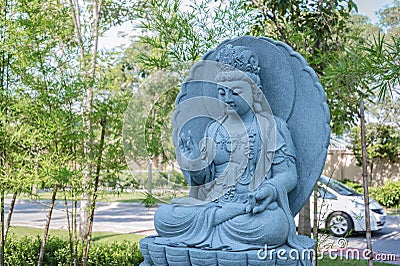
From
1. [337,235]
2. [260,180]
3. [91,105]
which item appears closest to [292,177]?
[260,180]

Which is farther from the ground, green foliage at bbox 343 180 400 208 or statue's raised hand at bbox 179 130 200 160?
statue's raised hand at bbox 179 130 200 160

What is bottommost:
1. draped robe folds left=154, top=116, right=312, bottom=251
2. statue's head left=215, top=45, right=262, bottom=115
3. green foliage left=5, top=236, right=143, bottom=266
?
green foliage left=5, top=236, right=143, bottom=266

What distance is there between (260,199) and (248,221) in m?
0.15

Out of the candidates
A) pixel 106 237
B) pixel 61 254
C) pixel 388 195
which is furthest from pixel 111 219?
pixel 388 195

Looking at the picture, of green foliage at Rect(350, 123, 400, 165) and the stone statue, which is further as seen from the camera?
green foliage at Rect(350, 123, 400, 165)

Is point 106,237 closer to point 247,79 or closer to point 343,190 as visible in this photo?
point 343,190

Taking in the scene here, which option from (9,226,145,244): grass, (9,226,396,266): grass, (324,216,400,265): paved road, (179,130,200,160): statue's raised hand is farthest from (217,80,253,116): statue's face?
(9,226,145,244): grass

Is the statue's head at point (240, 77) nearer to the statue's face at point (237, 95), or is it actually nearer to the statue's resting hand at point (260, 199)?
the statue's face at point (237, 95)

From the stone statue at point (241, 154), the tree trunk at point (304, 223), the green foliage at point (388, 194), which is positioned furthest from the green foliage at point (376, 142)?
the stone statue at point (241, 154)

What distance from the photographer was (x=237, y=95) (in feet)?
10.1

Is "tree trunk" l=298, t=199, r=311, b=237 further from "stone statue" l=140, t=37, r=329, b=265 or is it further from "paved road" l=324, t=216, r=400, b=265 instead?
"stone statue" l=140, t=37, r=329, b=265

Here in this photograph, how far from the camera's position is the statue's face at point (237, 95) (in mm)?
3037

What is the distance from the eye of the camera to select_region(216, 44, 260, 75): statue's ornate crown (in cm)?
307

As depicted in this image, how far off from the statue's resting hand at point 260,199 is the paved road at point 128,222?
423 cm
